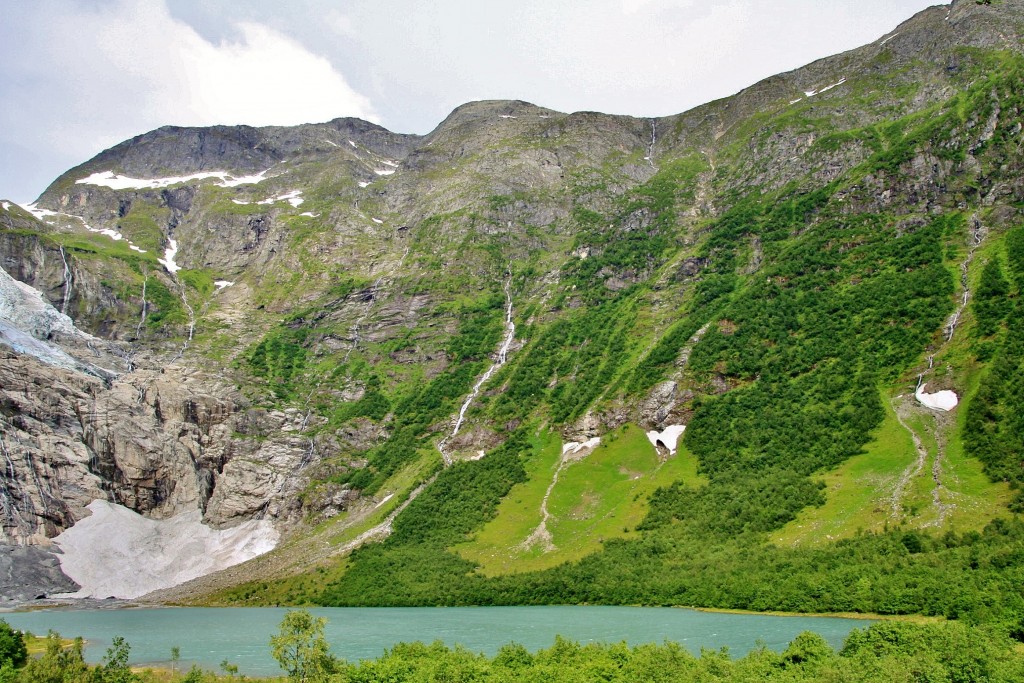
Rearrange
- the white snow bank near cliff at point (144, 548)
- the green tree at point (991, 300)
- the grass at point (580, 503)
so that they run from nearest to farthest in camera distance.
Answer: the green tree at point (991, 300), the grass at point (580, 503), the white snow bank near cliff at point (144, 548)

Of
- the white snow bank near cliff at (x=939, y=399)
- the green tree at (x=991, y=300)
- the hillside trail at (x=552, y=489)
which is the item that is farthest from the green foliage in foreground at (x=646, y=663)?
the green tree at (x=991, y=300)

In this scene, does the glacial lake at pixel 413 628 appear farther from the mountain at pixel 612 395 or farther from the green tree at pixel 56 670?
the green tree at pixel 56 670

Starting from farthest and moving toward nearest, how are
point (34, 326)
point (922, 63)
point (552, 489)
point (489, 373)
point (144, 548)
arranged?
point (922, 63), point (489, 373), point (34, 326), point (144, 548), point (552, 489)

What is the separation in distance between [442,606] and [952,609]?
66.7 meters

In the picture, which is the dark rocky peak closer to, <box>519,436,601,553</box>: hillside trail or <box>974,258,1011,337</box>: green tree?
<box>974,258,1011,337</box>: green tree

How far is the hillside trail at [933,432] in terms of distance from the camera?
76.6 m

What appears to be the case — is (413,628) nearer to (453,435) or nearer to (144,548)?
(453,435)

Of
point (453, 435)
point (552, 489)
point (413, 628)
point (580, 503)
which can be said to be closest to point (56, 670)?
point (413, 628)

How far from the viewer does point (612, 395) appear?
130500mm

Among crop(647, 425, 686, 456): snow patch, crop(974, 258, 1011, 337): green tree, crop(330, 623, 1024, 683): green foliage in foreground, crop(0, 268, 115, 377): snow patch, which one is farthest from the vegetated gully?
crop(974, 258, 1011, 337): green tree

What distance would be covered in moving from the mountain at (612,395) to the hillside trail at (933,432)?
1.79ft

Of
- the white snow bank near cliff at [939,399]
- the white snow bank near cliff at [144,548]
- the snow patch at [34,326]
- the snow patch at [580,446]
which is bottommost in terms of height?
the white snow bank near cliff at [939,399]

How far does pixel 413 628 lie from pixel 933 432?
2843 inches

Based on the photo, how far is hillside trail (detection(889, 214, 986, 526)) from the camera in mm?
76625
